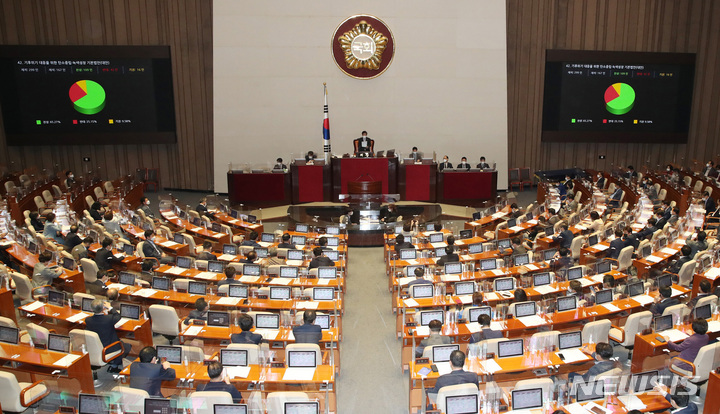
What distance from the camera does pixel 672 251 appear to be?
1223cm

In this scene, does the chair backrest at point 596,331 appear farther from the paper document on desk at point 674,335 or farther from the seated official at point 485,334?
the seated official at point 485,334

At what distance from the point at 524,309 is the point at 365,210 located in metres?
8.56

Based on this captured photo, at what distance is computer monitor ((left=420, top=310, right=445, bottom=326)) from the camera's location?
29.6ft

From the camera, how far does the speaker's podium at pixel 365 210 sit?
1597cm

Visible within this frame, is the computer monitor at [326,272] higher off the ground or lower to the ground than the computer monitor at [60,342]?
higher

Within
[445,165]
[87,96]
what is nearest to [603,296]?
→ [445,165]

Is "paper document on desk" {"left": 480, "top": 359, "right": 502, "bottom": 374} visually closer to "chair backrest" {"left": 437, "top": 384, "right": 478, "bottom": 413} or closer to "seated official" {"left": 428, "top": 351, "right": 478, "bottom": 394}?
"seated official" {"left": 428, "top": 351, "right": 478, "bottom": 394}

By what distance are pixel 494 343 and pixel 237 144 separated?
52.2ft

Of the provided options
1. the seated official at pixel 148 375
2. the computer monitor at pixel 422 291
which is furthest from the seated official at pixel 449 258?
the seated official at pixel 148 375

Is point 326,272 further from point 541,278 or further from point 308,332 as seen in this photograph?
point 541,278

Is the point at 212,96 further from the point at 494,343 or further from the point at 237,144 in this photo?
the point at 494,343

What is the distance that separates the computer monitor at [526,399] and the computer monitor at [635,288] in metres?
4.23

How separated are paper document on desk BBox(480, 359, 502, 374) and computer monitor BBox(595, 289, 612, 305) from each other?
111 inches

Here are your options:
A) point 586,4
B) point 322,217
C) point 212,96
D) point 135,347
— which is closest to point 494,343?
point 135,347
